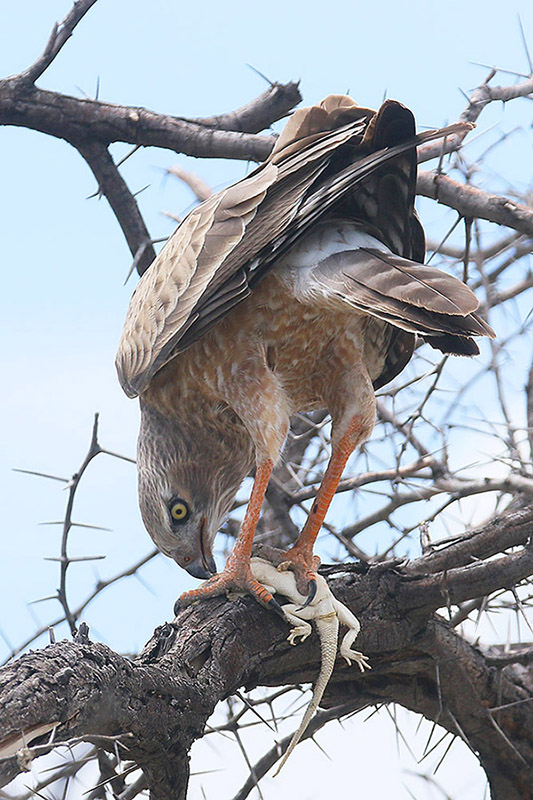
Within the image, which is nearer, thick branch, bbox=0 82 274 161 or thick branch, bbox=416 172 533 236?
thick branch, bbox=416 172 533 236

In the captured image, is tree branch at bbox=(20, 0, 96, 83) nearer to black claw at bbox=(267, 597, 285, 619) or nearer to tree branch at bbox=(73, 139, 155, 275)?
tree branch at bbox=(73, 139, 155, 275)

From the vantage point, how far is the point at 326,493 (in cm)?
356

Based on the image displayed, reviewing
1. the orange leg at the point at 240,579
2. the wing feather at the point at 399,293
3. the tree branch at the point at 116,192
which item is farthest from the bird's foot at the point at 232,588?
the tree branch at the point at 116,192

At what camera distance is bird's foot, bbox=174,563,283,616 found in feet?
10.3

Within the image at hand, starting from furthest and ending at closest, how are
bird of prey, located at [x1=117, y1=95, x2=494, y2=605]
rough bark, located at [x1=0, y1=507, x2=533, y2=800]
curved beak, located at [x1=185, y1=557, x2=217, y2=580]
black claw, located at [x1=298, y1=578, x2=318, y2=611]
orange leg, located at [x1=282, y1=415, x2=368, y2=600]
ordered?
curved beak, located at [x1=185, y1=557, x2=217, y2=580] → orange leg, located at [x1=282, y1=415, x2=368, y2=600] → black claw, located at [x1=298, y1=578, x2=318, y2=611] → bird of prey, located at [x1=117, y1=95, x2=494, y2=605] → rough bark, located at [x1=0, y1=507, x2=533, y2=800]

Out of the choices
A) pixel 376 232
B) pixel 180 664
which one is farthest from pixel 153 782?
pixel 376 232

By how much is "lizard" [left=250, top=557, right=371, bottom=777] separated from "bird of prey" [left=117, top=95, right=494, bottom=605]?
64 mm

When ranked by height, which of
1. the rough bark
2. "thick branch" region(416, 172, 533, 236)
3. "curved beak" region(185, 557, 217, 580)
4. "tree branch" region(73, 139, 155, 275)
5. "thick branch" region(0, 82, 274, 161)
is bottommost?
the rough bark

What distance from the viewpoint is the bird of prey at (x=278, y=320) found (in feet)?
10.0

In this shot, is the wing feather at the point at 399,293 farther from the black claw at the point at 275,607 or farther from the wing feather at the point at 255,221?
the black claw at the point at 275,607

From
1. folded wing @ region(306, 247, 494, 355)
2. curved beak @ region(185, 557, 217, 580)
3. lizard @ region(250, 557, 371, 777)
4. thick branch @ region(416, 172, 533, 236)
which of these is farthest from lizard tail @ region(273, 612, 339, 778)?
thick branch @ region(416, 172, 533, 236)

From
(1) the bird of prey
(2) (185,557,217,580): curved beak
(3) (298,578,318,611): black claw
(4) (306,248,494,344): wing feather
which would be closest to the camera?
(4) (306,248,494,344): wing feather

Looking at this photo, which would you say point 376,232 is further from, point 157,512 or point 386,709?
point 386,709

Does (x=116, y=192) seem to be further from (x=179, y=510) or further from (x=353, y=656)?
(x=353, y=656)
